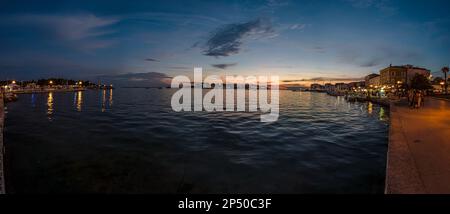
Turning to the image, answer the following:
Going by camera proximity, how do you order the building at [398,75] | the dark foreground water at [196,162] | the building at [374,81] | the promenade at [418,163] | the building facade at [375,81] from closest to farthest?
the promenade at [418,163], the dark foreground water at [196,162], the building at [398,75], the building facade at [375,81], the building at [374,81]

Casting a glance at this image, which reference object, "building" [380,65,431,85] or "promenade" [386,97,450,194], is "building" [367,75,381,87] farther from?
"promenade" [386,97,450,194]

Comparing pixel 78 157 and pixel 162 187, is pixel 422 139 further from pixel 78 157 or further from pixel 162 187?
pixel 78 157

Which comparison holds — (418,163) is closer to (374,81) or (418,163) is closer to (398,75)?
(398,75)

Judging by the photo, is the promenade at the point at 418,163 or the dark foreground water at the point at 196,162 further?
the dark foreground water at the point at 196,162

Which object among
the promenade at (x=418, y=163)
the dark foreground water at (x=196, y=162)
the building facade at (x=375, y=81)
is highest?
the building facade at (x=375, y=81)

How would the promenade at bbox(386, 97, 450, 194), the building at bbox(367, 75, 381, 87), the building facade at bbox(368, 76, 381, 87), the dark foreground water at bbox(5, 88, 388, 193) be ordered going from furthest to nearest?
the building at bbox(367, 75, 381, 87), the building facade at bbox(368, 76, 381, 87), the dark foreground water at bbox(5, 88, 388, 193), the promenade at bbox(386, 97, 450, 194)

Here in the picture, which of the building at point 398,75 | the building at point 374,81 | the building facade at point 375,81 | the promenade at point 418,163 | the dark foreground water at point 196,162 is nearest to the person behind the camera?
the promenade at point 418,163

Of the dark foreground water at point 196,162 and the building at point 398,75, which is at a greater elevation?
the building at point 398,75

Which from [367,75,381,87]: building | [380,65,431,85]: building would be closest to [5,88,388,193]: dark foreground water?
[380,65,431,85]: building

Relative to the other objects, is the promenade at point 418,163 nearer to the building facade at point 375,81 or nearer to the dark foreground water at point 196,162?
the dark foreground water at point 196,162

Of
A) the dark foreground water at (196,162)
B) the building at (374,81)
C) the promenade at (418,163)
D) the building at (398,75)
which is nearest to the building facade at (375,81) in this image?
the building at (374,81)

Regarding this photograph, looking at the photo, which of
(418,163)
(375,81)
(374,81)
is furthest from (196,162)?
(374,81)
